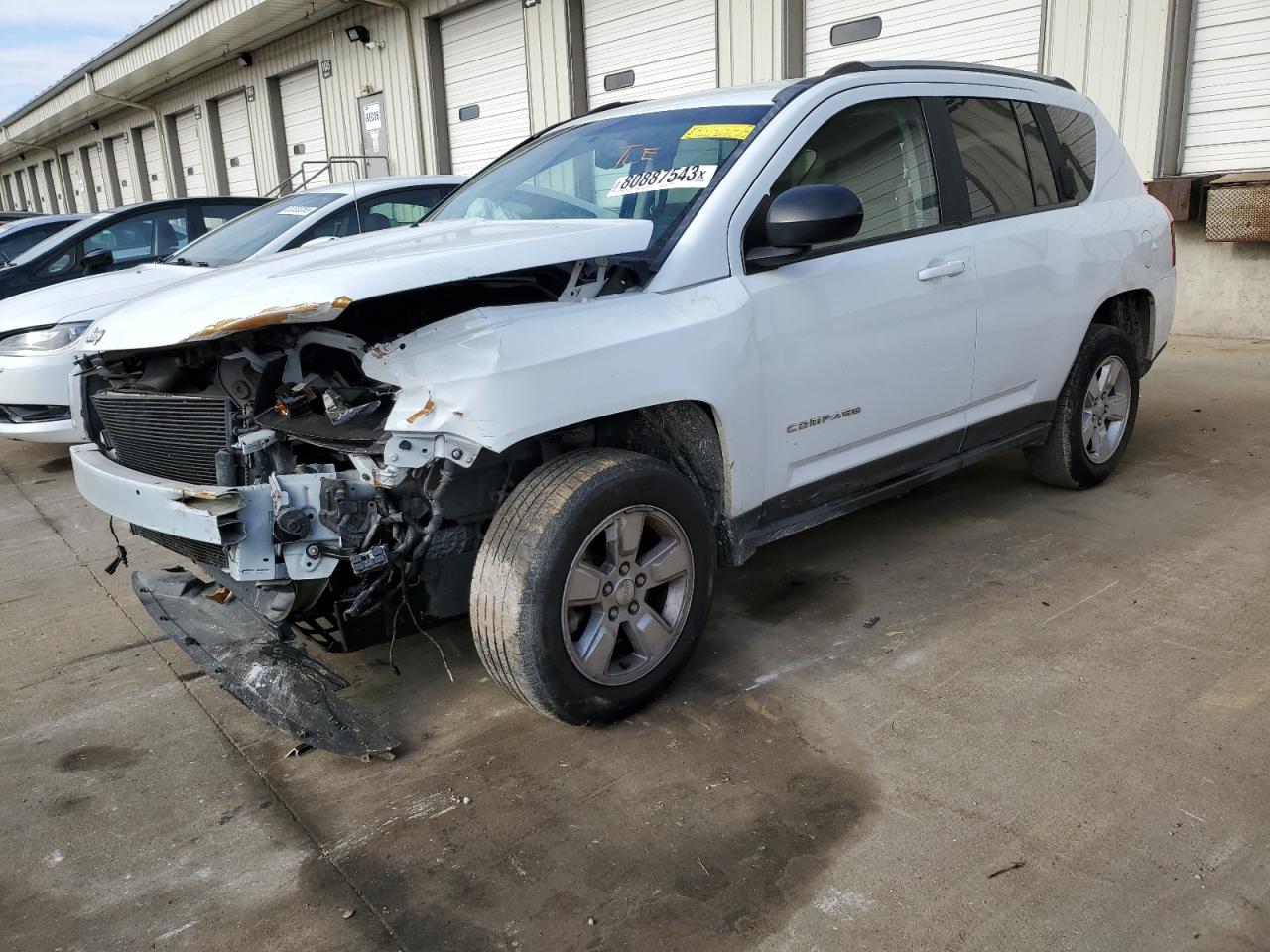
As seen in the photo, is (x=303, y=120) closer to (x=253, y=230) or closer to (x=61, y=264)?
(x=61, y=264)

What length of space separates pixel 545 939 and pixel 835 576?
218cm

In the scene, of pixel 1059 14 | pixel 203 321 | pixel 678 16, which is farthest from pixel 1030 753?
pixel 678 16

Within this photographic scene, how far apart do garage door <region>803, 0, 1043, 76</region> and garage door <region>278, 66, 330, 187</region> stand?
425 inches

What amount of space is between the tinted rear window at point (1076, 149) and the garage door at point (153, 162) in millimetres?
26777

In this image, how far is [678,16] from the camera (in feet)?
38.2

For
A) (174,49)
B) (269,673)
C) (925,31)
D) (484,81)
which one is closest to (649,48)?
(484,81)

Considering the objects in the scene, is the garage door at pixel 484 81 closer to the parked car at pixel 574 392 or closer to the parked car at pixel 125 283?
the parked car at pixel 125 283

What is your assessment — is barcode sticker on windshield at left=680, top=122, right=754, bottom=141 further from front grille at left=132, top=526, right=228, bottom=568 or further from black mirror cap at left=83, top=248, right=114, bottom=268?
black mirror cap at left=83, top=248, right=114, bottom=268

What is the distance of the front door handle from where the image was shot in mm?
3484

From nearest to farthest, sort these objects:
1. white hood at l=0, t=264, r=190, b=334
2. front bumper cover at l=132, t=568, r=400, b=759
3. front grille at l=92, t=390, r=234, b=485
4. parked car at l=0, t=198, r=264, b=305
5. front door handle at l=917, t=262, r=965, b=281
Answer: front bumper cover at l=132, t=568, r=400, b=759 → front grille at l=92, t=390, r=234, b=485 → front door handle at l=917, t=262, r=965, b=281 → white hood at l=0, t=264, r=190, b=334 → parked car at l=0, t=198, r=264, b=305

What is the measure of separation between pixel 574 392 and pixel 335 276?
0.66 metres

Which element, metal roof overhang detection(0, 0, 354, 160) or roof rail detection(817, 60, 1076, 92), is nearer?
roof rail detection(817, 60, 1076, 92)

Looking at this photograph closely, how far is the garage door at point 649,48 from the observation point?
1145cm

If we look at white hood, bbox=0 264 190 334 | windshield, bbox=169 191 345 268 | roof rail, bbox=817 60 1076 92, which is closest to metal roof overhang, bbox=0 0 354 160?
windshield, bbox=169 191 345 268
